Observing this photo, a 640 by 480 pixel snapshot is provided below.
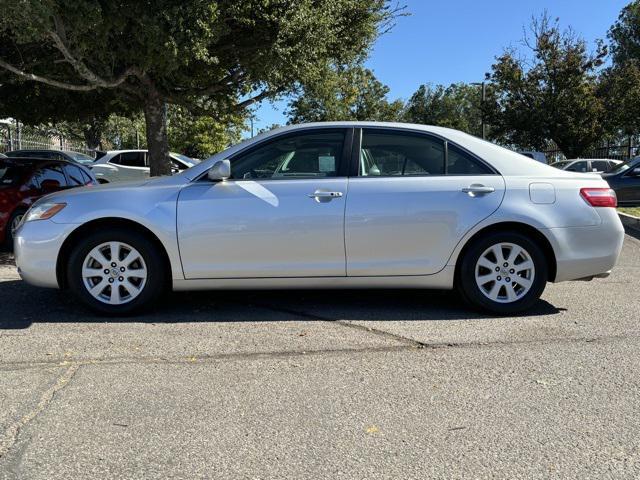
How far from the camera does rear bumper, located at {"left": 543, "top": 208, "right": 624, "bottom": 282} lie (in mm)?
5277

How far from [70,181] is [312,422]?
7672mm

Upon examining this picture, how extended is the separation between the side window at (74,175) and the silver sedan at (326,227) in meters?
4.56

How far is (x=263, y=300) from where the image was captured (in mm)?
5988

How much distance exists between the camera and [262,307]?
226 inches

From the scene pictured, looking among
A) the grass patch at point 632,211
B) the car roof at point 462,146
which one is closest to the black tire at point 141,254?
the car roof at point 462,146

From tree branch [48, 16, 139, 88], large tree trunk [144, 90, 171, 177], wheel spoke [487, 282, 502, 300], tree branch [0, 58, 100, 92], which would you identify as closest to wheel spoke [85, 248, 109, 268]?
wheel spoke [487, 282, 502, 300]

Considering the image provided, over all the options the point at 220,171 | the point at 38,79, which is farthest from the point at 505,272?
the point at 38,79

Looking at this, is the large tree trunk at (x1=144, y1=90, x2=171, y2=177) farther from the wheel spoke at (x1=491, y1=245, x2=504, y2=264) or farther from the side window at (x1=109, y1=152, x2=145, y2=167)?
the wheel spoke at (x1=491, y1=245, x2=504, y2=264)

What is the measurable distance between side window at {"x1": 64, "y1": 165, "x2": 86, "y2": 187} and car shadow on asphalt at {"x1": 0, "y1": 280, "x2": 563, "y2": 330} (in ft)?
11.4

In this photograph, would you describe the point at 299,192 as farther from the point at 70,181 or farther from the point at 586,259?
the point at 70,181

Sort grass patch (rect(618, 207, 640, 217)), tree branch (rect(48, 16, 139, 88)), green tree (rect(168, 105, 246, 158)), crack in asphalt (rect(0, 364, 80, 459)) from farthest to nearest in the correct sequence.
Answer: green tree (rect(168, 105, 246, 158)), grass patch (rect(618, 207, 640, 217)), tree branch (rect(48, 16, 139, 88)), crack in asphalt (rect(0, 364, 80, 459))

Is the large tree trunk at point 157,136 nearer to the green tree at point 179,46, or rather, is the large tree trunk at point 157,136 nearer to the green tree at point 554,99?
the green tree at point 179,46

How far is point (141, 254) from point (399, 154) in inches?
97.4

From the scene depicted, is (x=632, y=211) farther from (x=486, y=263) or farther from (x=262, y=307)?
(x=262, y=307)
